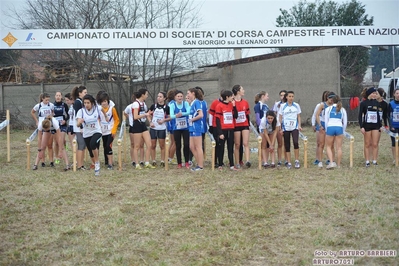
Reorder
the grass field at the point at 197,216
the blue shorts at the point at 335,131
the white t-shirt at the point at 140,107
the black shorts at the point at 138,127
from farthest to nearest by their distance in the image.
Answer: the black shorts at the point at 138,127
the white t-shirt at the point at 140,107
the blue shorts at the point at 335,131
the grass field at the point at 197,216

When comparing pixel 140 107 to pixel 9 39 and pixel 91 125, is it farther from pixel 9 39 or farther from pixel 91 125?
pixel 9 39

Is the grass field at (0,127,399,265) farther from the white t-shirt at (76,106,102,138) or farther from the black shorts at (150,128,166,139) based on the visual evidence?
the black shorts at (150,128,166,139)

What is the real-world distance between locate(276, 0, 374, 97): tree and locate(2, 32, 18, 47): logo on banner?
1010 inches

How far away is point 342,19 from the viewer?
41.1 metres

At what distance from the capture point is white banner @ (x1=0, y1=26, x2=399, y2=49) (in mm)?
19969

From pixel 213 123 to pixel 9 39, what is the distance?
1086cm

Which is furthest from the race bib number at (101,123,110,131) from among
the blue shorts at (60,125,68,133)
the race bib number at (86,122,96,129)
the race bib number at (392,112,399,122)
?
the race bib number at (392,112,399,122)

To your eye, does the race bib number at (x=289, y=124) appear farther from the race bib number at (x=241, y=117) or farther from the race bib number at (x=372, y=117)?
the race bib number at (x=372, y=117)

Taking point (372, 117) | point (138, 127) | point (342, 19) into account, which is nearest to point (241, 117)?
point (138, 127)

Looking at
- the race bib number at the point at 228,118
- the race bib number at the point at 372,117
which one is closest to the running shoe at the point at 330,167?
the race bib number at the point at 372,117

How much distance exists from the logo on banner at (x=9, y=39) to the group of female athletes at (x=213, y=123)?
7586 mm

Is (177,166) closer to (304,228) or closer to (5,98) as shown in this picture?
(304,228)

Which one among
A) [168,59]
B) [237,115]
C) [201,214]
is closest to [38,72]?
[168,59]

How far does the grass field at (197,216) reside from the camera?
19.7 feet
